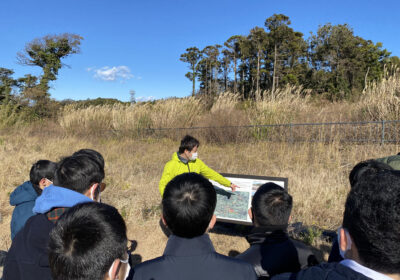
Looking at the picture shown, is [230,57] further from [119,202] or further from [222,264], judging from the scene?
[222,264]

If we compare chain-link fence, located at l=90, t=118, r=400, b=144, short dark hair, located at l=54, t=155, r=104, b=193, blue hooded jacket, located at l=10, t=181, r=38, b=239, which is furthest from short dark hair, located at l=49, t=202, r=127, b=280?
chain-link fence, located at l=90, t=118, r=400, b=144

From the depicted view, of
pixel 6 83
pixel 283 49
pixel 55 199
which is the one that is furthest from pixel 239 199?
pixel 283 49

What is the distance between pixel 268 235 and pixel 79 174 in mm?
1498

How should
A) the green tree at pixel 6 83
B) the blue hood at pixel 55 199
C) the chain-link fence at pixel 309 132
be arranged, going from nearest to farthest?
the blue hood at pixel 55 199
the chain-link fence at pixel 309 132
the green tree at pixel 6 83

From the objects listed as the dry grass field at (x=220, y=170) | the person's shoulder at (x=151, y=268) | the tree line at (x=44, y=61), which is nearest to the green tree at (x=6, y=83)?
the tree line at (x=44, y=61)

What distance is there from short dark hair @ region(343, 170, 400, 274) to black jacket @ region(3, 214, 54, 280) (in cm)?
159

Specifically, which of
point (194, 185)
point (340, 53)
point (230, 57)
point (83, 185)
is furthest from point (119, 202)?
point (230, 57)

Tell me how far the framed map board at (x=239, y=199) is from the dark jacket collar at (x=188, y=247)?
2238mm

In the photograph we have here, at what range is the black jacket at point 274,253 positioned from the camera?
5.88 ft

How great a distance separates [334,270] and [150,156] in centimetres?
933

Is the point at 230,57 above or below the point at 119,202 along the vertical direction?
above

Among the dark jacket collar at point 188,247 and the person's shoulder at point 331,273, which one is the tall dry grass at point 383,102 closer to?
the dark jacket collar at point 188,247

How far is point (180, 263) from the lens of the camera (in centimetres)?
143

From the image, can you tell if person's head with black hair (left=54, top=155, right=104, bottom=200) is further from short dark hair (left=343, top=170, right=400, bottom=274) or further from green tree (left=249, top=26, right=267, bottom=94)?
green tree (left=249, top=26, right=267, bottom=94)
